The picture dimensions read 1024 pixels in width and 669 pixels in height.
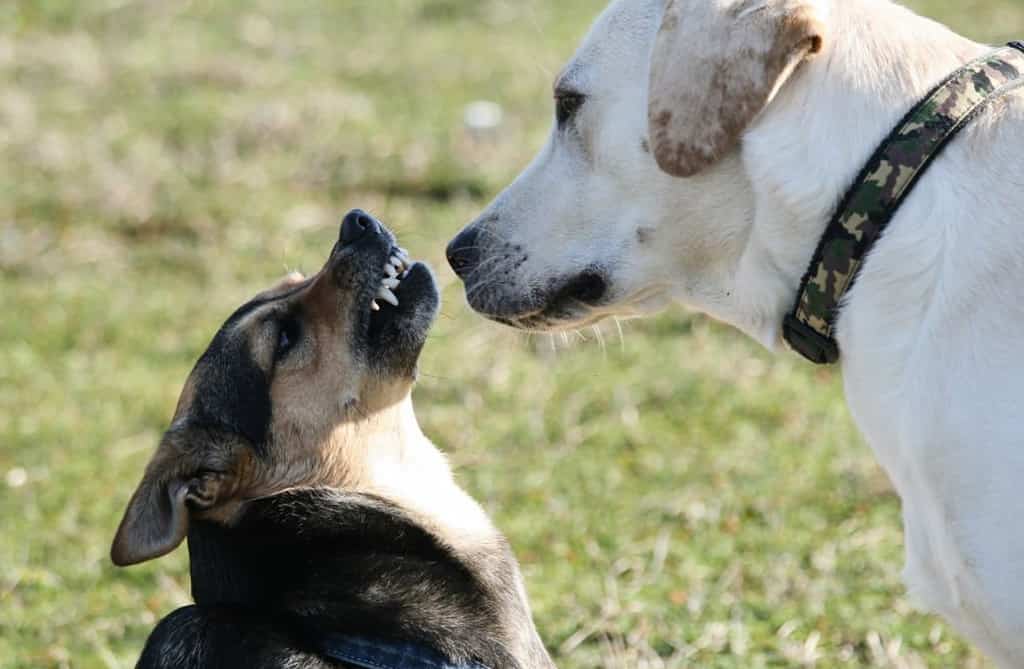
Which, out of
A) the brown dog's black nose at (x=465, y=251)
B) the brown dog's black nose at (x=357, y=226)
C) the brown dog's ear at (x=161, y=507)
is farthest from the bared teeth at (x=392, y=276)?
the brown dog's ear at (x=161, y=507)

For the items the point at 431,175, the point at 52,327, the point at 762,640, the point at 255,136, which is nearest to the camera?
the point at 762,640

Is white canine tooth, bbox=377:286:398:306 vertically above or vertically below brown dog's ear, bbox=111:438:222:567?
above

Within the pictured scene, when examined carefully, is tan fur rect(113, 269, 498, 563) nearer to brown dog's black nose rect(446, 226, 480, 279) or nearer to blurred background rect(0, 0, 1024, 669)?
brown dog's black nose rect(446, 226, 480, 279)

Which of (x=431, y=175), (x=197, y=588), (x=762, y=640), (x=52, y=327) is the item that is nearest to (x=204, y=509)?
(x=197, y=588)

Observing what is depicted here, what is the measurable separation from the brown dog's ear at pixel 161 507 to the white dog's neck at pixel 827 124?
5.35 feet

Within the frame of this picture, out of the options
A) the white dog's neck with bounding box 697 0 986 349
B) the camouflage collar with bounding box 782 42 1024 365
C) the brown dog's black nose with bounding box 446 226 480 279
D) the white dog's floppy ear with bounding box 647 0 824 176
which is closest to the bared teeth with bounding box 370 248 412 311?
the brown dog's black nose with bounding box 446 226 480 279

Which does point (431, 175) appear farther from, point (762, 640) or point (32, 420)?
point (762, 640)

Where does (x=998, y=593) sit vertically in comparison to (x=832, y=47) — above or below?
below

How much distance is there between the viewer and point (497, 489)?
20.2ft

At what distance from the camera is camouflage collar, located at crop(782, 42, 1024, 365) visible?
3.42m

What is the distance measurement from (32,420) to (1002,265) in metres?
4.95

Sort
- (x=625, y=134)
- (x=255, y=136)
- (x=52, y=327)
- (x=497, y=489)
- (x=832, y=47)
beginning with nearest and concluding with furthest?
(x=832, y=47)
(x=625, y=134)
(x=497, y=489)
(x=52, y=327)
(x=255, y=136)

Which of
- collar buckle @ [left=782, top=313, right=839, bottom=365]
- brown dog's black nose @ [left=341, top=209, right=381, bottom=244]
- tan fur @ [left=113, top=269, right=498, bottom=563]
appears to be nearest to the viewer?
collar buckle @ [left=782, top=313, right=839, bottom=365]

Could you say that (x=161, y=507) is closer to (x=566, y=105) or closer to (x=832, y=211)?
(x=566, y=105)
